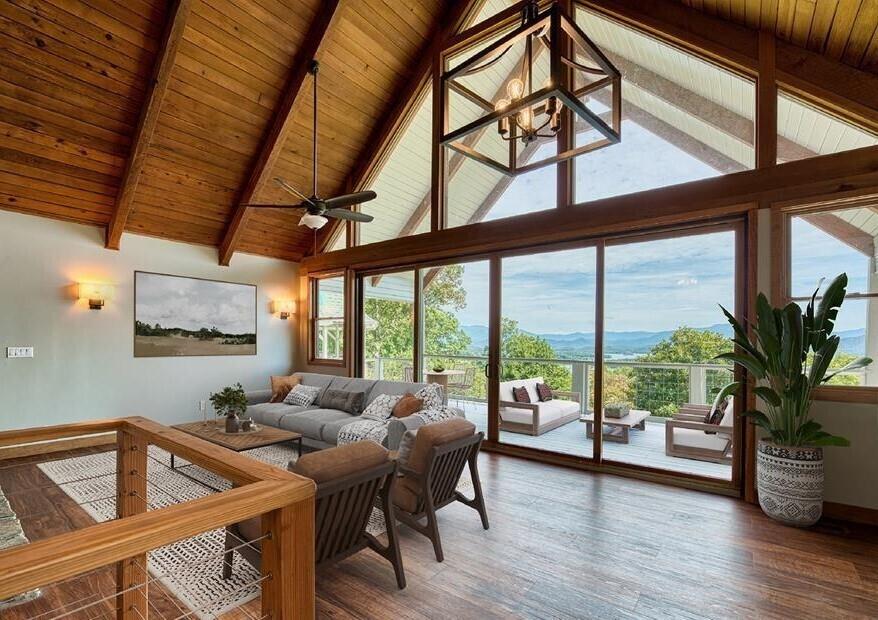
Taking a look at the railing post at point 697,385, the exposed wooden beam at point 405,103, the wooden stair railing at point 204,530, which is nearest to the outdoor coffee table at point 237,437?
the wooden stair railing at point 204,530

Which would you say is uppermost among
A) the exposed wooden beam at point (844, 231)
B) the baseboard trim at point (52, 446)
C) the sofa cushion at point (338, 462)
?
the exposed wooden beam at point (844, 231)

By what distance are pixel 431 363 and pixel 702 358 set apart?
3.43 m

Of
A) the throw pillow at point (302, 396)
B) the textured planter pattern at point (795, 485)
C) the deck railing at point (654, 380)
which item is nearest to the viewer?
the textured planter pattern at point (795, 485)

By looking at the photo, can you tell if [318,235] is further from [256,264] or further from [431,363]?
[431,363]

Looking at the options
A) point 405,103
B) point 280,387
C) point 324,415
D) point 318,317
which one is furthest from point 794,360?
point 318,317

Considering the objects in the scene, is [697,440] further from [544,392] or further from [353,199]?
[353,199]

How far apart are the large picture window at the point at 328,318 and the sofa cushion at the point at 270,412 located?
171 cm

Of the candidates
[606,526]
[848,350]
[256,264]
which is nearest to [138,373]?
[256,264]

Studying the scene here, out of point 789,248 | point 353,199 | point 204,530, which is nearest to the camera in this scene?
point 204,530

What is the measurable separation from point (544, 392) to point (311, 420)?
10.2 feet

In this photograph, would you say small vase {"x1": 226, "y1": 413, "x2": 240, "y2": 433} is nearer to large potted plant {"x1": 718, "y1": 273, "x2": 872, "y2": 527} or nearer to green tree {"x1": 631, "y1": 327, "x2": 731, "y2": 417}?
green tree {"x1": 631, "y1": 327, "x2": 731, "y2": 417}

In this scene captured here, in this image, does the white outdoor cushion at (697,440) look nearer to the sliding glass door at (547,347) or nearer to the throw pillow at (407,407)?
the sliding glass door at (547,347)

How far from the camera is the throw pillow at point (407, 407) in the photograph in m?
4.72

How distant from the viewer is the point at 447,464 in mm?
2988
